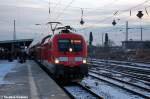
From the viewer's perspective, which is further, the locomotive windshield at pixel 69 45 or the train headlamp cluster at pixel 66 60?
the locomotive windshield at pixel 69 45

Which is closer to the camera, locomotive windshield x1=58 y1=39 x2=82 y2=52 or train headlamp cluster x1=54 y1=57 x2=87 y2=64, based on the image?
train headlamp cluster x1=54 y1=57 x2=87 y2=64

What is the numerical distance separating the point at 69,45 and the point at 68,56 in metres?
0.80

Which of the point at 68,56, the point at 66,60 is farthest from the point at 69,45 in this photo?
→ the point at 66,60

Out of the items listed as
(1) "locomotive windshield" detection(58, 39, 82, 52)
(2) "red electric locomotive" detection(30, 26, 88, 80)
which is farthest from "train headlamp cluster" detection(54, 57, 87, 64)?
(1) "locomotive windshield" detection(58, 39, 82, 52)

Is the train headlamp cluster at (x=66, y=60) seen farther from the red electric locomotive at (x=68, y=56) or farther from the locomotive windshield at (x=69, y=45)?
the locomotive windshield at (x=69, y=45)

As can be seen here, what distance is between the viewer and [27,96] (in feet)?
47.8

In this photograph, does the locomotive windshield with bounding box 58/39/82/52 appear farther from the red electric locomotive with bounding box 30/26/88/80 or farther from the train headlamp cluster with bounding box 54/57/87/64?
the train headlamp cluster with bounding box 54/57/87/64

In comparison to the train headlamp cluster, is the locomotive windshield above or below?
above

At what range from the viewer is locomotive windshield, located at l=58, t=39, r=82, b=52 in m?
21.9

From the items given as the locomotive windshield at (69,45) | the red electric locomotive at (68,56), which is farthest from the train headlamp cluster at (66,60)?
the locomotive windshield at (69,45)

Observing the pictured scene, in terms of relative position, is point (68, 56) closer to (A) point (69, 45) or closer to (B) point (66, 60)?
(B) point (66, 60)

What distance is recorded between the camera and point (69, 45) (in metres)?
22.1

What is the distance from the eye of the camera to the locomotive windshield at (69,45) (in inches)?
863

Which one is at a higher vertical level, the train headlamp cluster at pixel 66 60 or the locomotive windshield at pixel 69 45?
the locomotive windshield at pixel 69 45
